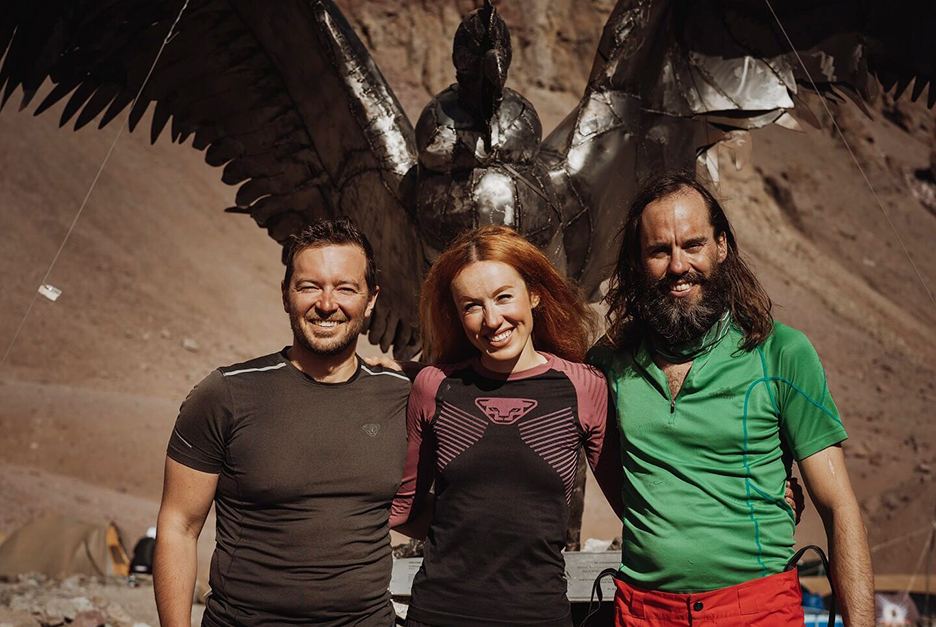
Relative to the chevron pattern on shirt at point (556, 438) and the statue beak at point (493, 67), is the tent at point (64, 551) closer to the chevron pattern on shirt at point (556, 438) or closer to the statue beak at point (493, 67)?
the statue beak at point (493, 67)

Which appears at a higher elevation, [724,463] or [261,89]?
[261,89]

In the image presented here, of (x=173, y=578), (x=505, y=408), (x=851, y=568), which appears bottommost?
Answer: (x=173, y=578)

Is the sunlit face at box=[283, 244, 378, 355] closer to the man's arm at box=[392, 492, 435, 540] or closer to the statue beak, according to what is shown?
the man's arm at box=[392, 492, 435, 540]

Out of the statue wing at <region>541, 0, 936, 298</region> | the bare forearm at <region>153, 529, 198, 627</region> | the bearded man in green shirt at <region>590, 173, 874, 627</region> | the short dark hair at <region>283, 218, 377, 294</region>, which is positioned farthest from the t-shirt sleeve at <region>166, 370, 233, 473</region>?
the statue wing at <region>541, 0, 936, 298</region>

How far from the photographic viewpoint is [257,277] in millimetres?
17250

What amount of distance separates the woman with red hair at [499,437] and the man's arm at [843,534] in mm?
457

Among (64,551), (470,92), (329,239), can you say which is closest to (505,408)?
(329,239)

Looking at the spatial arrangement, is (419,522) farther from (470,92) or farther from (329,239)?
(470,92)

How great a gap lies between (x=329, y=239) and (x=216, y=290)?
48.0 ft

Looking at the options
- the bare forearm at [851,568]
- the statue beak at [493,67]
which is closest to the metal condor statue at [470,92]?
the statue beak at [493,67]

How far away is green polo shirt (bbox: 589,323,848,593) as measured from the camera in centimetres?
208

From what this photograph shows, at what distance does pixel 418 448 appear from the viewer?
230 centimetres

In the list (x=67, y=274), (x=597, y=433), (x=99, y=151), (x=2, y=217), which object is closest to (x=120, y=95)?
(x=597, y=433)

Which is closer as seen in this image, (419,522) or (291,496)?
(291,496)
